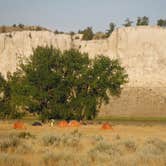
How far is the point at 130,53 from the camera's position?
415ft

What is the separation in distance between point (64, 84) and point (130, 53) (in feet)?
219

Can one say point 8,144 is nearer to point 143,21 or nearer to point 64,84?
point 64,84

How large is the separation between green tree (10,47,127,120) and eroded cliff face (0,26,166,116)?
4976 cm

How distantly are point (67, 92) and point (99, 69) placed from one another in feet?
14.3

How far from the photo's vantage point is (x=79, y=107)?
62.6 metres

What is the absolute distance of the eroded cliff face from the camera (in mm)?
116188

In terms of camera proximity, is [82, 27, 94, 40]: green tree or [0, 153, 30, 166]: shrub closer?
[0, 153, 30, 166]: shrub

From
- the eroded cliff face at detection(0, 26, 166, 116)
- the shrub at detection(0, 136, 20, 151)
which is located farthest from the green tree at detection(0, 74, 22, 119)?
the shrub at detection(0, 136, 20, 151)

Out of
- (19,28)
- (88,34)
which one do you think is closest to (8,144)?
(88,34)

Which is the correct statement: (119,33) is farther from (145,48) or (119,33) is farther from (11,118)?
(11,118)

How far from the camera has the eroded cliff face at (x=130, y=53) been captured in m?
116

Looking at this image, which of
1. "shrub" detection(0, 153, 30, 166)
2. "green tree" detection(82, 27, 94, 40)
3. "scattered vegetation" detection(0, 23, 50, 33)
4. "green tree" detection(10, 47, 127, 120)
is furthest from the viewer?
"scattered vegetation" detection(0, 23, 50, 33)

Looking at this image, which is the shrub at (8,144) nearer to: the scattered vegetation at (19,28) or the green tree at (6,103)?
the green tree at (6,103)

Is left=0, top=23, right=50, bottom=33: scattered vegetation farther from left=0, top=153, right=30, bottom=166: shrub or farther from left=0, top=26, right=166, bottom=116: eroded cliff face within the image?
left=0, top=153, right=30, bottom=166: shrub
